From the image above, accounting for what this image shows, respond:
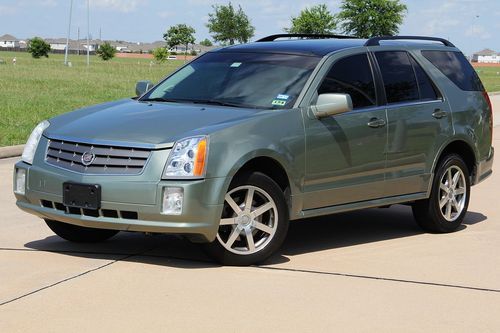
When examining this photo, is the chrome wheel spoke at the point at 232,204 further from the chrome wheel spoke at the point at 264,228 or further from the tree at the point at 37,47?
the tree at the point at 37,47

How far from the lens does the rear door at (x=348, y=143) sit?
7.26m

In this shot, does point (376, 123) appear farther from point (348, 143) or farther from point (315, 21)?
point (315, 21)

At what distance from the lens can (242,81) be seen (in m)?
7.62

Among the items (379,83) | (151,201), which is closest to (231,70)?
(379,83)

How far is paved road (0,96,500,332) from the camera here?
5402 millimetres

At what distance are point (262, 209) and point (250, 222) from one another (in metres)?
0.12

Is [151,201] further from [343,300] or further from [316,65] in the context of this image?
[316,65]

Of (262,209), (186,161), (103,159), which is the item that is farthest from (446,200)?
(103,159)

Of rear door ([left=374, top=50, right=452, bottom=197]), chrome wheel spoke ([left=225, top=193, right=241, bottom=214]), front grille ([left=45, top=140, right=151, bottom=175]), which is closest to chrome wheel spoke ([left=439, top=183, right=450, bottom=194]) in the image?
rear door ([left=374, top=50, right=452, bottom=197])

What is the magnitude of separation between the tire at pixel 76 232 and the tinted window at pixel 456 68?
Answer: 328cm

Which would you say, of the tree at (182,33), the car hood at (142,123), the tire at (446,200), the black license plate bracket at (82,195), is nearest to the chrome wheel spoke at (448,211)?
the tire at (446,200)

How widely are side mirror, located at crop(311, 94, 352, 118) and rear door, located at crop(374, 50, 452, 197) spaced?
766 millimetres

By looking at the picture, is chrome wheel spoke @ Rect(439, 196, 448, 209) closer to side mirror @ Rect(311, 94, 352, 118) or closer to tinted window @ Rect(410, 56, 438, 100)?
tinted window @ Rect(410, 56, 438, 100)

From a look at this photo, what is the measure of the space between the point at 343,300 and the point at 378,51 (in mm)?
2925
